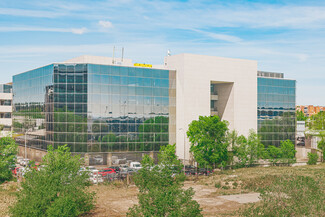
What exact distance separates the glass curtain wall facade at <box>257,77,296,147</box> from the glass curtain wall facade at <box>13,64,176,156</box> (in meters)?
20.6

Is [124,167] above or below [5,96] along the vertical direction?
below

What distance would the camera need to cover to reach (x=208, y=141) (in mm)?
62906

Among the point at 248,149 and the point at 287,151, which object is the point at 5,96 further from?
the point at 287,151

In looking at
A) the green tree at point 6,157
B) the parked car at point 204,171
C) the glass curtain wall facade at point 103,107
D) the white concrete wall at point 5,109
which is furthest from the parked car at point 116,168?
the white concrete wall at point 5,109

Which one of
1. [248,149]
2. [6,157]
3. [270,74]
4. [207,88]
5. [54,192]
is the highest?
[270,74]

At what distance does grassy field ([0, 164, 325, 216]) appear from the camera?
25.2 metres

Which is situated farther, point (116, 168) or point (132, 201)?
point (116, 168)

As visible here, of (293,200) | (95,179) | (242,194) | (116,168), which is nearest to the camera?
(293,200)

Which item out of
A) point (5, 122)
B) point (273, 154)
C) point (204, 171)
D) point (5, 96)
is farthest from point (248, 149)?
point (5, 96)

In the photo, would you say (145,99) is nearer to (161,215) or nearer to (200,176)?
(200,176)

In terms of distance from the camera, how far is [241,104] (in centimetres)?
7588

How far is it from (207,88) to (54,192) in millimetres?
45229

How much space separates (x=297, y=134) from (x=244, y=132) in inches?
809

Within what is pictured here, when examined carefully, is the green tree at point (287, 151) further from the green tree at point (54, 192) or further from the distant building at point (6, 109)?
the distant building at point (6, 109)
